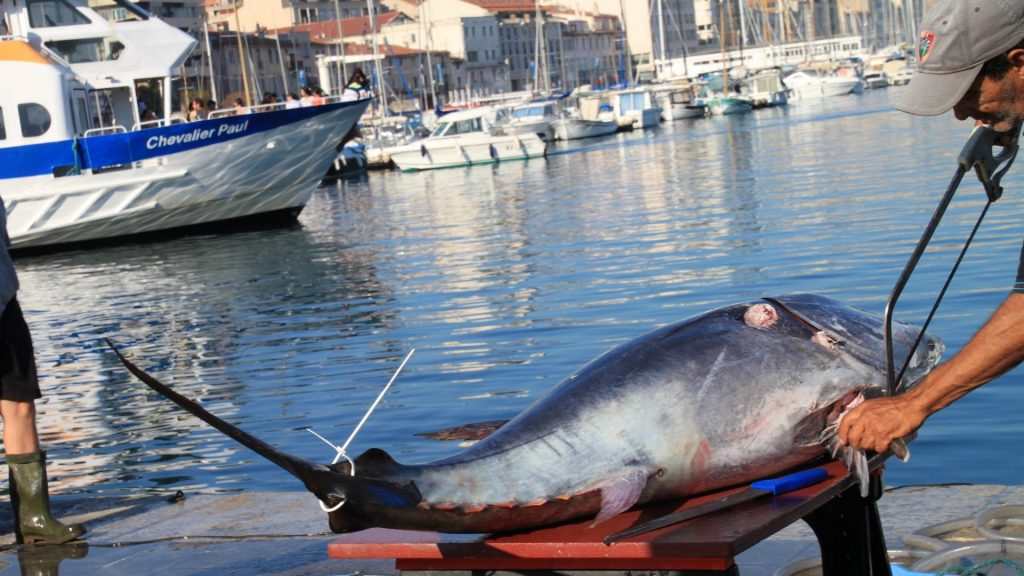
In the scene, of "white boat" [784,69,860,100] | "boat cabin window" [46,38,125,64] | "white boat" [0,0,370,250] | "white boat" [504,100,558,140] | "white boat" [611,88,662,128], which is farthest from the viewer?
"white boat" [784,69,860,100]

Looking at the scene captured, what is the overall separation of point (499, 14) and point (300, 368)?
445 feet

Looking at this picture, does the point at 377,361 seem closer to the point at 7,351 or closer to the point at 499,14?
the point at 7,351

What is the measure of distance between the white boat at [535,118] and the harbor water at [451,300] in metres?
32.4

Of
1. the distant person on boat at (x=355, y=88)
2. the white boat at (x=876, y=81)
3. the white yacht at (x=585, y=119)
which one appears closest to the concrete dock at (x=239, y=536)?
the distant person on boat at (x=355, y=88)

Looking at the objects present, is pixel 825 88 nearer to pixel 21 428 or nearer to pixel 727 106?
pixel 727 106

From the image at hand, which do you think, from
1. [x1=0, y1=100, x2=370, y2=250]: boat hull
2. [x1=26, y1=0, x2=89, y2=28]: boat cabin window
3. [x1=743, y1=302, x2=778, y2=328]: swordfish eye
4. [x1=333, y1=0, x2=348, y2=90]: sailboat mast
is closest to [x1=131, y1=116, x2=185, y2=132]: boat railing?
[x1=0, y1=100, x2=370, y2=250]: boat hull

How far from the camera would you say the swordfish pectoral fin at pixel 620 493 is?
337 cm

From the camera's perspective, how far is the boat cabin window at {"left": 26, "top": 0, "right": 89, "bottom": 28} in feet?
90.1

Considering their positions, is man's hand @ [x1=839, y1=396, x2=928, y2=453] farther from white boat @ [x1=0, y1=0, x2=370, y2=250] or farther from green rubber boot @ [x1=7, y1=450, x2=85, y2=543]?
white boat @ [x1=0, y1=0, x2=370, y2=250]

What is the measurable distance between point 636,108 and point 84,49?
5195 cm

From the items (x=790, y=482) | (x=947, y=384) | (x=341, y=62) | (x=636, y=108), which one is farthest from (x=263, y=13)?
(x=947, y=384)

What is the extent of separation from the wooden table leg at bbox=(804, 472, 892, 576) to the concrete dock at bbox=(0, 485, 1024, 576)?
725 millimetres

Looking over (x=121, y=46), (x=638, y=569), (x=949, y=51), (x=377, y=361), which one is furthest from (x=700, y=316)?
(x=121, y=46)

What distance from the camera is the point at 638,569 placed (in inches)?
124
